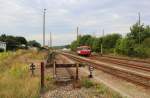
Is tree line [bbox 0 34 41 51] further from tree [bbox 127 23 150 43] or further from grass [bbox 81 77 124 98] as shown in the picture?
grass [bbox 81 77 124 98]

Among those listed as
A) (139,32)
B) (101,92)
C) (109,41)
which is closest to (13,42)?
(109,41)

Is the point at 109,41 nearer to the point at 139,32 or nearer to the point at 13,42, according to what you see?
the point at 139,32

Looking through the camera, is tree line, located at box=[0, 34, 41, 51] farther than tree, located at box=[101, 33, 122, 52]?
Yes

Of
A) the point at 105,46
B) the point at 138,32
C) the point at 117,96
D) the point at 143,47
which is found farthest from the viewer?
the point at 105,46

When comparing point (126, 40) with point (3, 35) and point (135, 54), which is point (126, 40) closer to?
point (135, 54)

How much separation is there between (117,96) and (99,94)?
1157 mm

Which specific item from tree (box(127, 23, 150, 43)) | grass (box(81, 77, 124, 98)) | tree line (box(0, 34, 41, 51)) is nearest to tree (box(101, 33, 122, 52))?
tree (box(127, 23, 150, 43))

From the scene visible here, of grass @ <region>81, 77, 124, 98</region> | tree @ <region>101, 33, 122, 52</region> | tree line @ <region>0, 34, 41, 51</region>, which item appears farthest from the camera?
tree line @ <region>0, 34, 41, 51</region>

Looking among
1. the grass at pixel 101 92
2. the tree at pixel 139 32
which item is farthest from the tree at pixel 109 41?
the grass at pixel 101 92

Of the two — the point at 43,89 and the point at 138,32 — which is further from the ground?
the point at 138,32

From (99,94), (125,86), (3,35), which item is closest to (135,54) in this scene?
(125,86)

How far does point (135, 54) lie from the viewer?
5309cm

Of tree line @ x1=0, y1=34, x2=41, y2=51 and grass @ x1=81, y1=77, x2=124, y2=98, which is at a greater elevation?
tree line @ x1=0, y1=34, x2=41, y2=51

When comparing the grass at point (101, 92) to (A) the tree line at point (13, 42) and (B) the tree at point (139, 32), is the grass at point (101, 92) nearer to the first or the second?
(B) the tree at point (139, 32)
